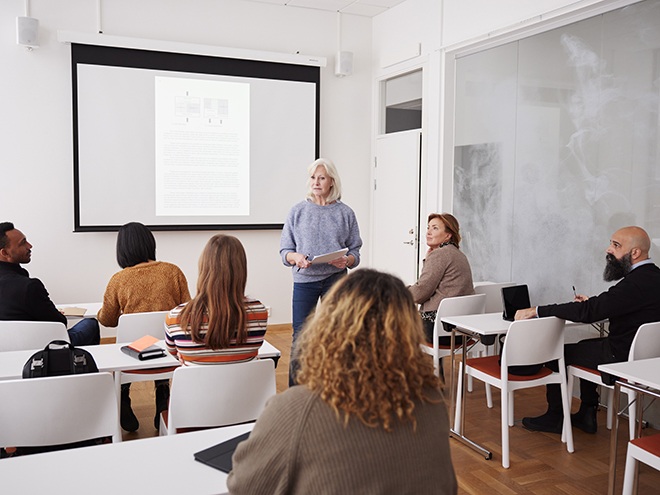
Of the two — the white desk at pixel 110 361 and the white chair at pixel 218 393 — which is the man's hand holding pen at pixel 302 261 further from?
the white chair at pixel 218 393

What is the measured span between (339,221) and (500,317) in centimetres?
119

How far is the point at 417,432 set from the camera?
1.13 meters

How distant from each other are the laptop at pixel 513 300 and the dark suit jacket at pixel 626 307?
1.34 feet

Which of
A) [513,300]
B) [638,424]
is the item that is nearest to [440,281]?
[513,300]

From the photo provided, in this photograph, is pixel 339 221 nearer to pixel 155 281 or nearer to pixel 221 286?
pixel 155 281

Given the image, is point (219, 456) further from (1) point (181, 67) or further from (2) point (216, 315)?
(1) point (181, 67)

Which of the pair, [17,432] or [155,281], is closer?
[17,432]

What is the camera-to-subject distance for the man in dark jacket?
303 centimetres

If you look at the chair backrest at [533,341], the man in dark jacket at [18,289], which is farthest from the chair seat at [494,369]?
the man in dark jacket at [18,289]

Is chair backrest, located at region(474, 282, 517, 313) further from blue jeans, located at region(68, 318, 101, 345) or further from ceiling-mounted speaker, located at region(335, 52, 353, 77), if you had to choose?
→ ceiling-mounted speaker, located at region(335, 52, 353, 77)

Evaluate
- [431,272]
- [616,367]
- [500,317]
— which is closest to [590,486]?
[616,367]

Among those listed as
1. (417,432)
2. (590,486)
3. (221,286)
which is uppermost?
(221,286)

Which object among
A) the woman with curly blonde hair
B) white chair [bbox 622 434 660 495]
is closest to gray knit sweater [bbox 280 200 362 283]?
white chair [bbox 622 434 660 495]

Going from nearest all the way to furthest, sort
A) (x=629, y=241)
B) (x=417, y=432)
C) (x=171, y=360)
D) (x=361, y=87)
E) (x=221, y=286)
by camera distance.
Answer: (x=417, y=432), (x=221, y=286), (x=171, y=360), (x=629, y=241), (x=361, y=87)
